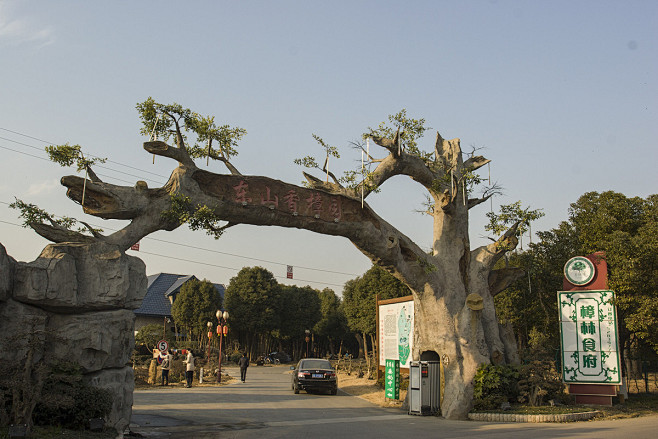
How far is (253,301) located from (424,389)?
3510 centimetres

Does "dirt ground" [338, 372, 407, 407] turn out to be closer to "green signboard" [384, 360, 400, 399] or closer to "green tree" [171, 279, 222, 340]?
"green signboard" [384, 360, 400, 399]

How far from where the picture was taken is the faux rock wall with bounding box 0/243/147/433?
9984 mm

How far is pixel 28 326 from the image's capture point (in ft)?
32.9

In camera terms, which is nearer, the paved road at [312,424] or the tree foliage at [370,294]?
the paved road at [312,424]

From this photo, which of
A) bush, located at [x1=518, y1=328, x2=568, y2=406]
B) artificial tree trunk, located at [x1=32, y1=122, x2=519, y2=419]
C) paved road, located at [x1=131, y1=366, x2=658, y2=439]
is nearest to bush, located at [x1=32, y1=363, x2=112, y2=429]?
Result: paved road, located at [x1=131, y1=366, x2=658, y2=439]

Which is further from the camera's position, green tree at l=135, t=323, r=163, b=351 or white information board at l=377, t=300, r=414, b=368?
green tree at l=135, t=323, r=163, b=351

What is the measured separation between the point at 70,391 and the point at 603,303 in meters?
14.8

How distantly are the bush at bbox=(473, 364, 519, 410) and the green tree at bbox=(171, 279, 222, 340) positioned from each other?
109ft

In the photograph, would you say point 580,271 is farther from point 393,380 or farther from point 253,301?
point 253,301

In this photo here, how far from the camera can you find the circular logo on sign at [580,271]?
17.4m

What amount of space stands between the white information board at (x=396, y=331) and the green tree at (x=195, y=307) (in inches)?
1018

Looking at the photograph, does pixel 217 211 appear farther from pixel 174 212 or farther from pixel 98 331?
pixel 98 331

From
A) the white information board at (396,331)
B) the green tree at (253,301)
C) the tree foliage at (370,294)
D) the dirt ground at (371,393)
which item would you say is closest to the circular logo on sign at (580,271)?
the white information board at (396,331)

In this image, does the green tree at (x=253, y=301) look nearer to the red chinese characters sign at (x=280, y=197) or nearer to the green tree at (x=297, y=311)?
the green tree at (x=297, y=311)
